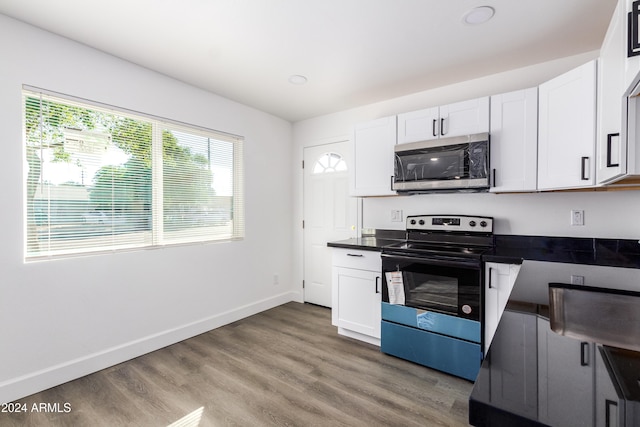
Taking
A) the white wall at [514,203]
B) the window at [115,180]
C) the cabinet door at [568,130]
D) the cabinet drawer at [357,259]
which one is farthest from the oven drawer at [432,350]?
the window at [115,180]

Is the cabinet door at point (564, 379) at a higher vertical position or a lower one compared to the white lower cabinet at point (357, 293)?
higher

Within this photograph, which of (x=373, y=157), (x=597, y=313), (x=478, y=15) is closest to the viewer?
(x=597, y=313)

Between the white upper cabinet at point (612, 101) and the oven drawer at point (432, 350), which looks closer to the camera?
the white upper cabinet at point (612, 101)

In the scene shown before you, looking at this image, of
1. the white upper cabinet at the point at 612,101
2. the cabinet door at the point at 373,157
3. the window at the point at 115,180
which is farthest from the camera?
the cabinet door at the point at 373,157

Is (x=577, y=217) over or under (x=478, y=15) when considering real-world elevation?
under

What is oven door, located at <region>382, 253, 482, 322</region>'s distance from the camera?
2.15m

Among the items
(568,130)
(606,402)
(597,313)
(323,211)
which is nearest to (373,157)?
(323,211)

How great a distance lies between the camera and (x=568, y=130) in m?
2.02

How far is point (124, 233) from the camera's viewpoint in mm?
2545

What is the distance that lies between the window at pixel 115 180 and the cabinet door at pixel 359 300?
4.74 ft

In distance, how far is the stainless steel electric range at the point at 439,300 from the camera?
2.15 m

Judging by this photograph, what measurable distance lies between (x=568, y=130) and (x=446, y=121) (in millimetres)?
832

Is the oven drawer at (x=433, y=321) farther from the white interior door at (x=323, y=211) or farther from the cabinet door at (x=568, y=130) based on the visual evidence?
the white interior door at (x=323, y=211)

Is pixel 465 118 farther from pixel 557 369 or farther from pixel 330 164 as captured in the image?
pixel 557 369
